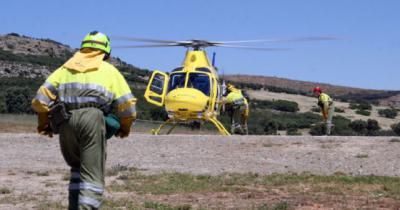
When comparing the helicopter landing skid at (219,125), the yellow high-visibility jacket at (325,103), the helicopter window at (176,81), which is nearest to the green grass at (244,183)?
the helicopter landing skid at (219,125)

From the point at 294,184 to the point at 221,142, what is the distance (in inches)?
231

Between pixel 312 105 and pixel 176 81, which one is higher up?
pixel 176 81

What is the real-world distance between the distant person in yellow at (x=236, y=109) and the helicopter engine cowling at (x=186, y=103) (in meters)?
1.74

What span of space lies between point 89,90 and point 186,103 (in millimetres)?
15879

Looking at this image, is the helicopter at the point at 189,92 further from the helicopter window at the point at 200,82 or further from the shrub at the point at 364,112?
the shrub at the point at 364,112

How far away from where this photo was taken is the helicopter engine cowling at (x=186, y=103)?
2197cm

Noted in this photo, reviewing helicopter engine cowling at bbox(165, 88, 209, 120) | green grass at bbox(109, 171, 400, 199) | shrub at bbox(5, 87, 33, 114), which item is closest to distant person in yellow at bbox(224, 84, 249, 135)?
helicopter engine cowling at bbox(165, 88, 209, 120)

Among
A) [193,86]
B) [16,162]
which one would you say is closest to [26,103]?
[193,86]

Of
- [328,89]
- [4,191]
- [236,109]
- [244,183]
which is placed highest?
[328,89]

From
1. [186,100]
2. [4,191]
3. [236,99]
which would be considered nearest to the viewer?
[4,191]

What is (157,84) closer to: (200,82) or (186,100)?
(200,82)

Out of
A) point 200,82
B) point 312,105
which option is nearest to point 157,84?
point 200,82

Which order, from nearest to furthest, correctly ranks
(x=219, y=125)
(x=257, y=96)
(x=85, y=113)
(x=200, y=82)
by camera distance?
(x=85, y=113) → (x=219, y=125) → (x=200, y=82) → (x=257, y=96)

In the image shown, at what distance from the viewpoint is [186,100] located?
21.9 metres
